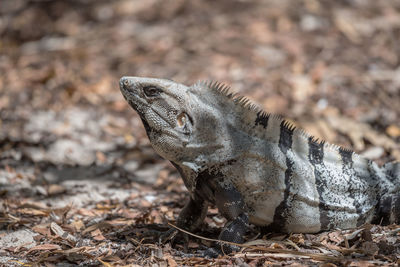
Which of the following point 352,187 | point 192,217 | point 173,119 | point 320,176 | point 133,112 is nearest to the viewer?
point 173,119

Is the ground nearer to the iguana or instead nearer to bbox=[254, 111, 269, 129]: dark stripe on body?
the iguana

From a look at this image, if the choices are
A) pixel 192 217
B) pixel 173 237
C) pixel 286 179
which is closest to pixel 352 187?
pixel 286 179

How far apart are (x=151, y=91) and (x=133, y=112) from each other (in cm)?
475

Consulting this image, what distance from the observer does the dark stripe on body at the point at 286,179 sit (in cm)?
437

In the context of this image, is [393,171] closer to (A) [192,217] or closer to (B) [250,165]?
(B) [250,165]

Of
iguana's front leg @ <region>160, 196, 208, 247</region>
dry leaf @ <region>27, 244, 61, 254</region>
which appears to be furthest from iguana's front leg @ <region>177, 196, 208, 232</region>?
dry leaf @ <region>27, 244, 61, 254</region>

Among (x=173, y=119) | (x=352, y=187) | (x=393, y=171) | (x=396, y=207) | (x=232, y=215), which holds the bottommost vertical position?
(x=232, y=215)

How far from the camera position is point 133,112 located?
8930 mm

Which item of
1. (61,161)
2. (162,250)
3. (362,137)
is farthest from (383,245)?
(61,161)

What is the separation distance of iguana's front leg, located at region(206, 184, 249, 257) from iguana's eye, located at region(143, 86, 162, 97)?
0.92 m

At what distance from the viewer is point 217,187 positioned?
4.27m

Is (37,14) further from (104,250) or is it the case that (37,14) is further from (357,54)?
(104,250)

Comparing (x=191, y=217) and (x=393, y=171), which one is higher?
(x=393, y=171)

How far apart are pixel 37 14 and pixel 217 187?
9.48 m
